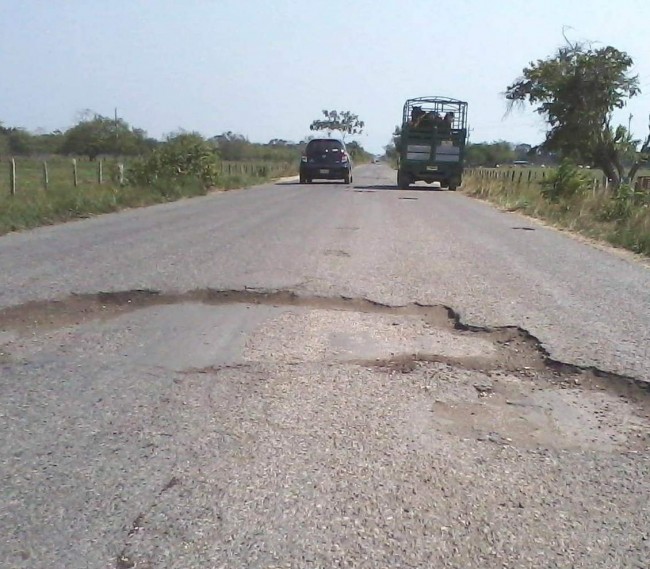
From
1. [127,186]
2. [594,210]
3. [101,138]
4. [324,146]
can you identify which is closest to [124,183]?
[127,186]

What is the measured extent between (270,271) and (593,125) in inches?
1089

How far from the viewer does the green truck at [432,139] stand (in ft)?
95.6

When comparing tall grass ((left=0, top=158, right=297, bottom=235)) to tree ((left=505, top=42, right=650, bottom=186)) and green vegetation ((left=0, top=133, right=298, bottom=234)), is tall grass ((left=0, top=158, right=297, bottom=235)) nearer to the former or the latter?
green vegetation ((left=0, top=133, right=298, bottom=234))

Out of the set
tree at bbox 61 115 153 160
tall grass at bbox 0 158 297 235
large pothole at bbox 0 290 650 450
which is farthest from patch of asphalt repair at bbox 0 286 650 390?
tree at bbox 61 115 153 160

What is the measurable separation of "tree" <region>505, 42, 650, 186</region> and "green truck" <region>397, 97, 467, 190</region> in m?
5.73

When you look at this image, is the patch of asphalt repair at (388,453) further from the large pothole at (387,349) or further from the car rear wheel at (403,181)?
the car rear wheel at (403,181)

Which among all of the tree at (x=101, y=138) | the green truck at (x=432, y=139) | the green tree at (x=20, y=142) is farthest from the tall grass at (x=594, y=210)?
the green tree at (x=20, y=142)

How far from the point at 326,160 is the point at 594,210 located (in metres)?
16.6

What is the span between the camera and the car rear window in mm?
32938

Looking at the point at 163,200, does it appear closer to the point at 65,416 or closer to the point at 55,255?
the point at 55,255

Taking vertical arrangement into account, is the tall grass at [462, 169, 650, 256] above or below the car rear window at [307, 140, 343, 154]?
below

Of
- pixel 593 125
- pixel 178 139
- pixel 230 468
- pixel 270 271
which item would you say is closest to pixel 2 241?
pixel 270 271

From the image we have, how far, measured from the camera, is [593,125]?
3212 centimetres

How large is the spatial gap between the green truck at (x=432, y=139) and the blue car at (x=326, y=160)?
387 centimetres
